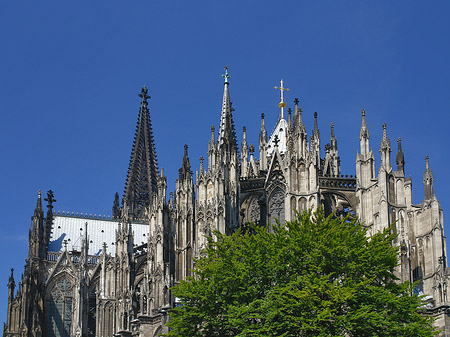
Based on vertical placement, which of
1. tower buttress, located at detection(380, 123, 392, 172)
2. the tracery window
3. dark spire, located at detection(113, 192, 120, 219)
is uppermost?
dark spire, located at detection(113, 192, 120, 219)

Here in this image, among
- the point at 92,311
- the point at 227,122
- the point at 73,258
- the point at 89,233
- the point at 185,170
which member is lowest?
the point at 92,311

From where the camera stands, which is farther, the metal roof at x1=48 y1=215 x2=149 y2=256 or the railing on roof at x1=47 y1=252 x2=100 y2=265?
the metal roof at x1=48 y1=215 x2=149 y2=256

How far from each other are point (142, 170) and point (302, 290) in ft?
176

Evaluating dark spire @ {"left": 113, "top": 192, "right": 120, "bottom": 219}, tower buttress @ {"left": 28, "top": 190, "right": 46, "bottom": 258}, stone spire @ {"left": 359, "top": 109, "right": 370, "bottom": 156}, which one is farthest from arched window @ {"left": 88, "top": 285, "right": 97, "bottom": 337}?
stone spire @ {"left": 359, "top": 109, "right": 370, "bottom": 156}

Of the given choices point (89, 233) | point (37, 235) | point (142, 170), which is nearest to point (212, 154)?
point (37, 235)

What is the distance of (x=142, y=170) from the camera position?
91.8 meters

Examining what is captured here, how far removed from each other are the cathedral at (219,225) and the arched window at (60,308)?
0.08 meters

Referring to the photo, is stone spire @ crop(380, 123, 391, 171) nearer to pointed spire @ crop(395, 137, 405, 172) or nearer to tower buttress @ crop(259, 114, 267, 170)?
pointed spire @ crop(395, 137, 405, 172)

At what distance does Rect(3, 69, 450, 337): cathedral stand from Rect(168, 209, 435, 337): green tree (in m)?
4.61

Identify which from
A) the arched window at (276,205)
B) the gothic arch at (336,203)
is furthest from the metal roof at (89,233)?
the gothic arch at (336,203)

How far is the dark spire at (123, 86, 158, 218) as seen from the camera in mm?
89000

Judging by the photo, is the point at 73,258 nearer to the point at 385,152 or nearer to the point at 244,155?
the point at 244,155

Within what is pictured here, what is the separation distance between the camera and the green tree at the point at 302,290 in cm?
3900

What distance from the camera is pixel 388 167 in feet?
177
